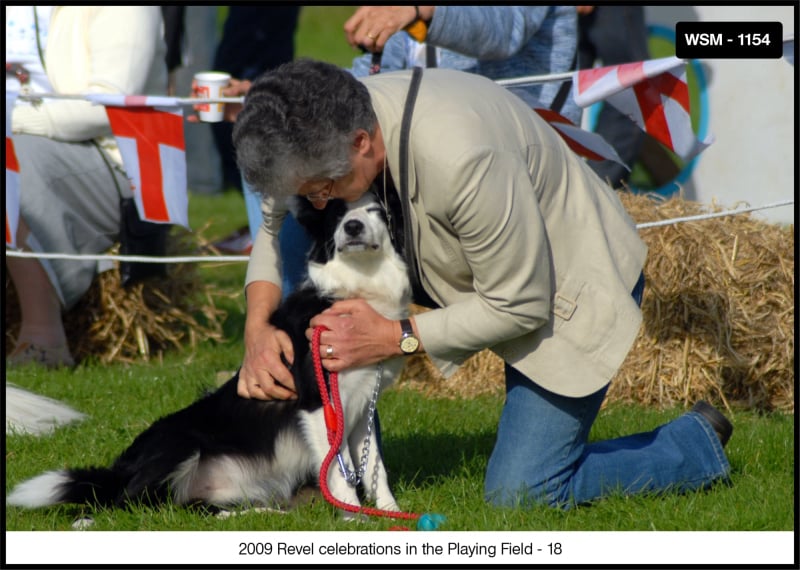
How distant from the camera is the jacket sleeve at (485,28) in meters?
4.23

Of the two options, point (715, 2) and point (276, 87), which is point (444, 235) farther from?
point (715, 2)

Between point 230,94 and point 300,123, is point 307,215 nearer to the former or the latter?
point 300,123

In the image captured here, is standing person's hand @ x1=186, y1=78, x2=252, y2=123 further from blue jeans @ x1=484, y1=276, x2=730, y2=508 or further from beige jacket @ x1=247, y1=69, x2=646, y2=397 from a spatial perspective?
blue jeans @ x1=484, y1=276, x2=730, y2=508

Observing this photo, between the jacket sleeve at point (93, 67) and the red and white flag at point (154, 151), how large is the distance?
0.50 metres

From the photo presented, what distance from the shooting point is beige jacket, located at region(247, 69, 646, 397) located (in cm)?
298

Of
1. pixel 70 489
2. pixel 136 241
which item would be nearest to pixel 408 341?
pixel 70 489

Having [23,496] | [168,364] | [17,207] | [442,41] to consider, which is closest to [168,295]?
[168,364]

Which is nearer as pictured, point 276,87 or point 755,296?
point 276,87

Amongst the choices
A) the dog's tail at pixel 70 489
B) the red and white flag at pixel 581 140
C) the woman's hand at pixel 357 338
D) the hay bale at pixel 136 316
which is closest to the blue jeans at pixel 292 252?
the woman's hand at pixel 357 338

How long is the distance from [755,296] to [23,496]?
127 inches

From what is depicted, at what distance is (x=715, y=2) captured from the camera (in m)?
6.57

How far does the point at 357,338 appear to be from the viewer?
3.20m

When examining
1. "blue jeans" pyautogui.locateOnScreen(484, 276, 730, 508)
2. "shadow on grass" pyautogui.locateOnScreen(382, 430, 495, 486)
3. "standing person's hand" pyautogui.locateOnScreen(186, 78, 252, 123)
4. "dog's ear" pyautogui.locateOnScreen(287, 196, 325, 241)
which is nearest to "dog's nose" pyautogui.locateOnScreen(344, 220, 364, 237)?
"dog's ear" pyautogui.locateOnScreen(287, 196, 325, 241)

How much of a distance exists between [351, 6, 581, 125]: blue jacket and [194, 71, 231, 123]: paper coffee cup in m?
0.63
